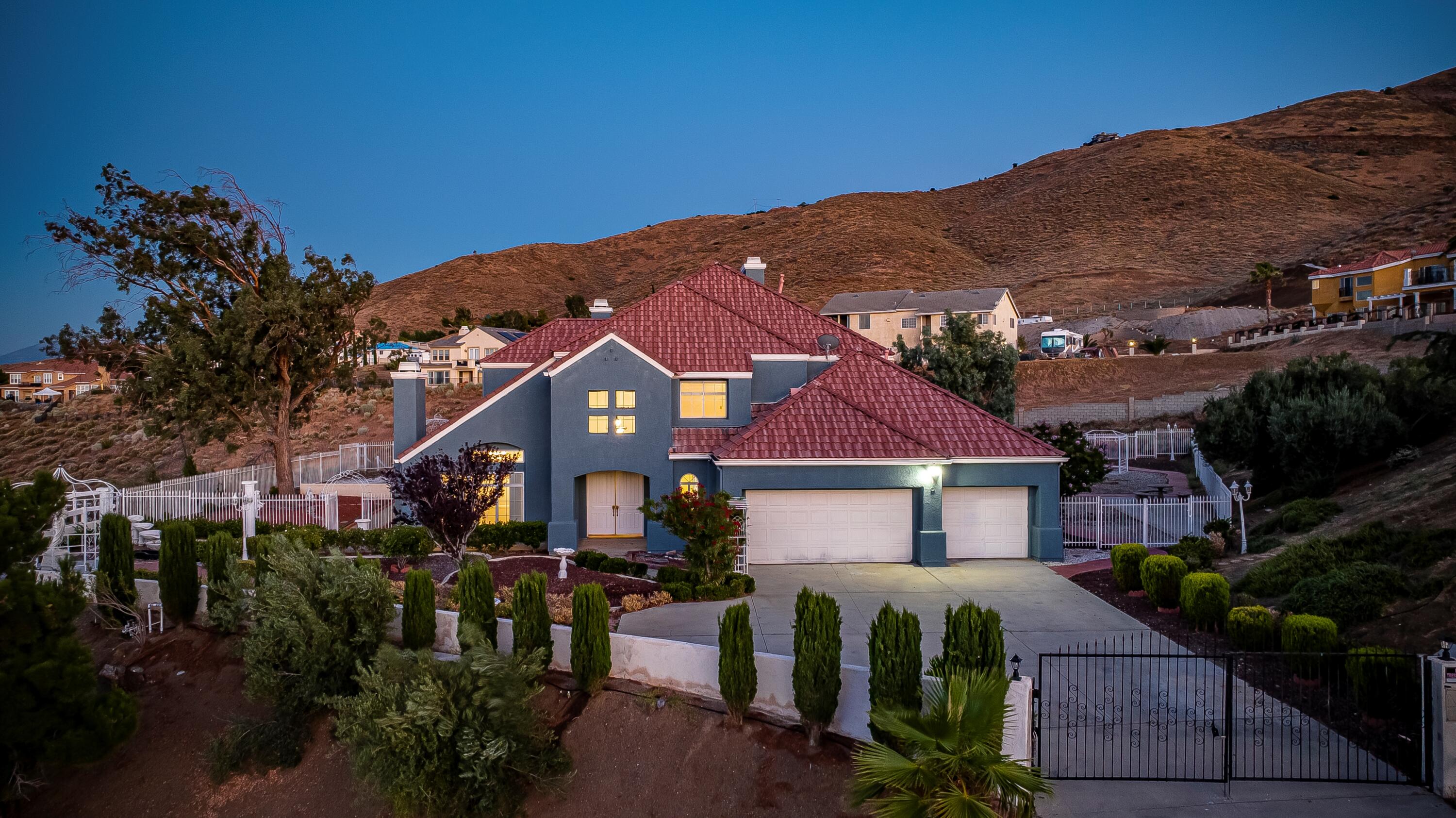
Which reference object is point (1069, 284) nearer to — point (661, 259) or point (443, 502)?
point (661, 259)

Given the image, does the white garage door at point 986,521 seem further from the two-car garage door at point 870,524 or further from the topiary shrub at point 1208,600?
the topiary shrub at point 1208,600

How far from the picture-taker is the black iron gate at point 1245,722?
10797 millimetres

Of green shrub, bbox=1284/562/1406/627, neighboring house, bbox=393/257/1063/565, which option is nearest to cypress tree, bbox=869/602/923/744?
green shrub, bbox=1284/562/1406/627

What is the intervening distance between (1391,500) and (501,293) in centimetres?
10725

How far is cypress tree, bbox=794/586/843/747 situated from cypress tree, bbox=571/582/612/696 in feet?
10.4

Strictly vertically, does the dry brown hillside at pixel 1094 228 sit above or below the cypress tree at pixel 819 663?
above

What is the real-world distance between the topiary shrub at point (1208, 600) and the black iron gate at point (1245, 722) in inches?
75.1

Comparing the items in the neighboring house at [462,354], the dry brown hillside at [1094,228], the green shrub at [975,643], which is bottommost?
the green shrub at [975,643]

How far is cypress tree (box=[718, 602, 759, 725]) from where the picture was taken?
12.4 meters

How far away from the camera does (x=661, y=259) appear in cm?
12800

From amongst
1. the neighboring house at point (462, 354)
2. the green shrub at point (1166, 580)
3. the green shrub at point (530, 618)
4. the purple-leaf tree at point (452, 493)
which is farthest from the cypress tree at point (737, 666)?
the neighboring house at point (462, 354)

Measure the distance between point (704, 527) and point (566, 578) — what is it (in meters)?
3.44

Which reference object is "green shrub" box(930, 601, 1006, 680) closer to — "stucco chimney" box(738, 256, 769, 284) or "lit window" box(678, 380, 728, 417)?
"lit window" box(678, 380, 728, 417)

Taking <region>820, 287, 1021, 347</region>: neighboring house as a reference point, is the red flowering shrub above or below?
below
